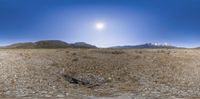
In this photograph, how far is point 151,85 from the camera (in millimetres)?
29906

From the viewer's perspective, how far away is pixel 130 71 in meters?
33.6

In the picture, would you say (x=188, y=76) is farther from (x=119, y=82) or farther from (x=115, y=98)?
(x=115, y=98)

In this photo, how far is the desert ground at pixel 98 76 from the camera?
27317 mm

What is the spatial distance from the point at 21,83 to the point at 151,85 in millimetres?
8789

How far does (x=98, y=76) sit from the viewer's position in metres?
31.7

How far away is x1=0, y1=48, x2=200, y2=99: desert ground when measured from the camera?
27.3 m

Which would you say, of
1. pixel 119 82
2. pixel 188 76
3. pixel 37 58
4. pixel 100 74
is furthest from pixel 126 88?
pixel 37 58

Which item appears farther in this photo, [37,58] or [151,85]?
[37,58]

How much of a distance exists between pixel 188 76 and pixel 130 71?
4.38m

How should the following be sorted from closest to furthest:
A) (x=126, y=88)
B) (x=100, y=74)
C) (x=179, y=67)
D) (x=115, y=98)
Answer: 1. (x=115, y=98)
2. (x=126, y=88)
3. (x=100, y=74)
4. (x=179, y=67)

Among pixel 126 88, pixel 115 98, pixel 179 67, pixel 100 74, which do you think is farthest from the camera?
pixel 179 67

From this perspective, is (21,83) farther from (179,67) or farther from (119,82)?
(179,67)

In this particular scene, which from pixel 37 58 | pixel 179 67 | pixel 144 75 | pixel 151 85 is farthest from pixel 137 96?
pixel 37 58

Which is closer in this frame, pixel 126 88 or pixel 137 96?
pixel 137 96
